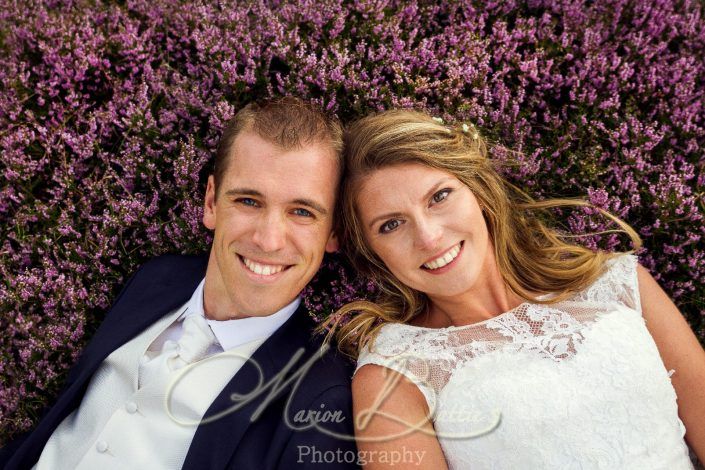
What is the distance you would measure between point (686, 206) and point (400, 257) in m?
1.60

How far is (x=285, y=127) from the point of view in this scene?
2730 mm

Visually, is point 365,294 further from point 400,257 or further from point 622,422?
point 622,422

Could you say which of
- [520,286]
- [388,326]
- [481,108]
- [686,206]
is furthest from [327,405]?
[686,206]

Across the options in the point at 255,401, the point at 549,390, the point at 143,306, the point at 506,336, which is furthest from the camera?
the point at 143,306

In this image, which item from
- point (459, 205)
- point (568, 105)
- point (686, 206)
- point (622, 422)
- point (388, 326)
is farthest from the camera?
point (568, 105)

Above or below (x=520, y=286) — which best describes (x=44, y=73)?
above

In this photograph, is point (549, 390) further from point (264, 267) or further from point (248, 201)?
point (248, 201)

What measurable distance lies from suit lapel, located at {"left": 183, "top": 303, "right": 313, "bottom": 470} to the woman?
264 millimetres

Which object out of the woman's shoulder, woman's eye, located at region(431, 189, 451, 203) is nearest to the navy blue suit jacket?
woman's eye, located at region(431, 189, 451, 203)

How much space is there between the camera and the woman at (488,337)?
2471mm

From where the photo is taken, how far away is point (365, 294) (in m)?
3.31

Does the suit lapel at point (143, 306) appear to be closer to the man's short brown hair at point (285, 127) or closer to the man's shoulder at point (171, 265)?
the man's shoulder at point (171, 265)

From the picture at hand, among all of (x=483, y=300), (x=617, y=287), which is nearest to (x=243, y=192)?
(x=483, y=300)

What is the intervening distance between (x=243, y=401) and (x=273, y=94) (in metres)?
1.71
